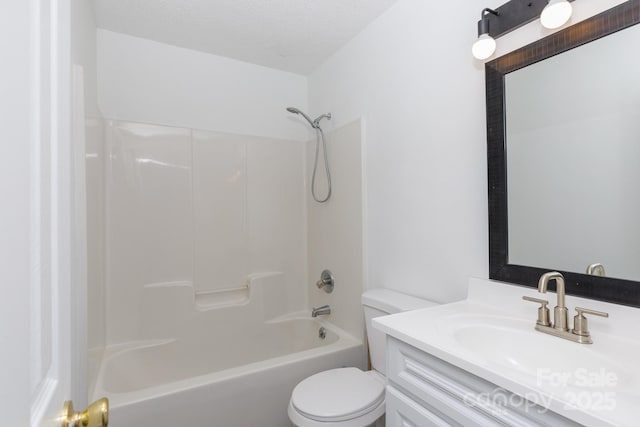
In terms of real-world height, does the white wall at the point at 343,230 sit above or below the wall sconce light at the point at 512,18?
below

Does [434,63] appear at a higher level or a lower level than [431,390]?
higher

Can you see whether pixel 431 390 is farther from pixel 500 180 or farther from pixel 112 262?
pixel 112 262

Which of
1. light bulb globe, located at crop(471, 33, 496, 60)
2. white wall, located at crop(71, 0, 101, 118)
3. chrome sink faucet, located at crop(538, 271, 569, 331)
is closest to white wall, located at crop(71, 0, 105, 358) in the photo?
white wall, located at crop(71, 0, 101, 118)

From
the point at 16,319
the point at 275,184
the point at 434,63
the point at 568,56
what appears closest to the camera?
the point at 16,319

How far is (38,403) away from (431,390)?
88cm

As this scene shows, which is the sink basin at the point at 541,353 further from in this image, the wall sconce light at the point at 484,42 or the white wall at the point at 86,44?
the white wall at the point at 86,44

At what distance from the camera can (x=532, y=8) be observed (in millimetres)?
1092

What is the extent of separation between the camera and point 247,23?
1.90 m

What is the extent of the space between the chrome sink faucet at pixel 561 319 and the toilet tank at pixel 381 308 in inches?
20.7

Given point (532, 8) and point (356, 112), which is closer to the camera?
point (532, 8)

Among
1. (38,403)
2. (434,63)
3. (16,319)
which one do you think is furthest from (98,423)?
(434,63)

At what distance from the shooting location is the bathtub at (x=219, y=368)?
4.52ft

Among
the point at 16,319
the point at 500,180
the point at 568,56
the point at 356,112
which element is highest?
the point at 356,112

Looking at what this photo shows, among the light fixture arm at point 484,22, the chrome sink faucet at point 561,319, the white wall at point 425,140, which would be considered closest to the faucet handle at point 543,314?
the chrome sink faucet at point 561,319
